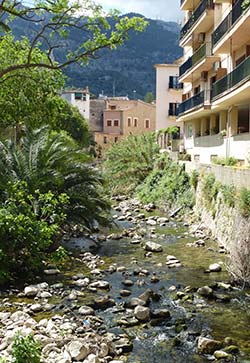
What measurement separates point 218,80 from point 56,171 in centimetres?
1375

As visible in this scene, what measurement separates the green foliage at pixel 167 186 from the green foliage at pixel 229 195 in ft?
22.8

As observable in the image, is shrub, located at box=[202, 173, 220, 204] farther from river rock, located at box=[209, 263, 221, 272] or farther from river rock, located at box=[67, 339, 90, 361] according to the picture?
river rock, located at box=[67, 339, 90, 361]

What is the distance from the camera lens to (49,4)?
11062mm

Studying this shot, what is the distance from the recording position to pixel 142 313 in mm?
10500

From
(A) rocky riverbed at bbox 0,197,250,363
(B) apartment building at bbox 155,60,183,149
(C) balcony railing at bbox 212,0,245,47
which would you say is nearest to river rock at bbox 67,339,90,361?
(A) rocky riverbed at bbox 0,197,250,363

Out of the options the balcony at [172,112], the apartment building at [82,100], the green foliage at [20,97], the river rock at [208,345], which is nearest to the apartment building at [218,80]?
the green foliage at [20,97]

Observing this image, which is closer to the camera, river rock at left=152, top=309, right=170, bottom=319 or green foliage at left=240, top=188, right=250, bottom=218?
river rock at left=152, top=309, right=170, bottom=319

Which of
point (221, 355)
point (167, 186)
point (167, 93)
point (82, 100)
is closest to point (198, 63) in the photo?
point (167, 186)

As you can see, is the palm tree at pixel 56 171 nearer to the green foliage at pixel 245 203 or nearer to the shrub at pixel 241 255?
the green foliage at pixel 245 203

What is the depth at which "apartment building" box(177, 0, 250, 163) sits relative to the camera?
22.7 meters

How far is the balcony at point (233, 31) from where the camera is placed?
21625 mm

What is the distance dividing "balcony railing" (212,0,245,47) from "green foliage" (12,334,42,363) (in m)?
18.0

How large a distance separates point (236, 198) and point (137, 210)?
1232 cm

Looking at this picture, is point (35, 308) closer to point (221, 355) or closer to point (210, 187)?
point (221, 355)
